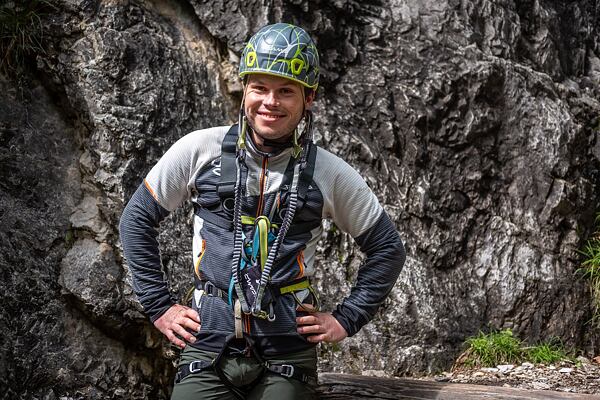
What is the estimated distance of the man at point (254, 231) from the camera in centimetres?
286

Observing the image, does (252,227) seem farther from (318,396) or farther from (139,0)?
(139,0)

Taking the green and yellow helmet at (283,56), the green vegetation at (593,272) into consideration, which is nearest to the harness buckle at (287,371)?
the green and yellow helmet at (283,56)

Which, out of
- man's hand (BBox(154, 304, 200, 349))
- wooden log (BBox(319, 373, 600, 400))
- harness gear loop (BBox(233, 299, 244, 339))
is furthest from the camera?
wooden log (BBox(319, 373, 600, 400))

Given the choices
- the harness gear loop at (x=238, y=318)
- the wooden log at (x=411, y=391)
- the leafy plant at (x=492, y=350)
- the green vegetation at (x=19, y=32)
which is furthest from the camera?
the leafy plant at (x=492, y=350)

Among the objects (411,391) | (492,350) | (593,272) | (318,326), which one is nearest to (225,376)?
(318,326)

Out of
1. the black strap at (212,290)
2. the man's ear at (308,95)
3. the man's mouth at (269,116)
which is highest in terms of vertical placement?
the man's ear at (308,95)

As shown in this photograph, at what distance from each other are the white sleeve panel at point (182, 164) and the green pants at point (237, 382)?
645mm

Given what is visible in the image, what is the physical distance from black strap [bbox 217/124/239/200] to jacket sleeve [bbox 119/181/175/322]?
0.30 m

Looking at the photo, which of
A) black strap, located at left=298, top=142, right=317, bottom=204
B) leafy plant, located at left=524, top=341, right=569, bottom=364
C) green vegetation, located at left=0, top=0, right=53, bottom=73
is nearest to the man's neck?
black strap, located at left=298, top=142, right=317, bottom=204

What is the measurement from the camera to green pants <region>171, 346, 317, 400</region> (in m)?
2.86

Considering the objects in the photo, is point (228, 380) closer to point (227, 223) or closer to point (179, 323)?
point (179, 323)

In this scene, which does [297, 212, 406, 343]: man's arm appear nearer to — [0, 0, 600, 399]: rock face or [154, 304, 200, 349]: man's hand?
[154, 304, 200, 349]: man's hand

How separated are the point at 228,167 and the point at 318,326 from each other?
73 centimetres

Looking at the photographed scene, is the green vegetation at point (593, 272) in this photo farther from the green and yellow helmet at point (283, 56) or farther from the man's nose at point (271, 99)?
the man's nose at point (271, 99)
